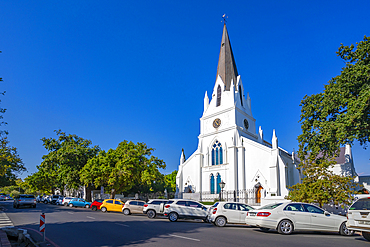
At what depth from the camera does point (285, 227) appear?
10.9m

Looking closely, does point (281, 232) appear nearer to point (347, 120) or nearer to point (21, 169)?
point (347, 120)

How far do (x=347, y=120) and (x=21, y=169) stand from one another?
34.1 m

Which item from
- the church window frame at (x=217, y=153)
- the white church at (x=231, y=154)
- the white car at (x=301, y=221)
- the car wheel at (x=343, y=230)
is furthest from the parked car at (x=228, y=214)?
the church window frame at (x=217, y=153)

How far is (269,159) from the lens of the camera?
32.1 meters

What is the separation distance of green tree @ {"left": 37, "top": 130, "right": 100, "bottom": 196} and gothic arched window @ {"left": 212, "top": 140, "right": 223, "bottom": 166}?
19.3 metres

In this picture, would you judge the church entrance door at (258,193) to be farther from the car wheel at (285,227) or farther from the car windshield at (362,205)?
the car windshield at (362,205)

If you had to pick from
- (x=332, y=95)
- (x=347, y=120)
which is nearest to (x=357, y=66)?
(x=332, y=95)

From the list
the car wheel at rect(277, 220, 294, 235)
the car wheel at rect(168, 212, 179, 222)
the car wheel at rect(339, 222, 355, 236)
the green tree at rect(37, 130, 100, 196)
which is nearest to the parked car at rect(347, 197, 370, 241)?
the car wheel at rect(339, 222, 355, 236)

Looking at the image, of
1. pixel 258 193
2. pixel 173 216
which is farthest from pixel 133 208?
pixel 258 193

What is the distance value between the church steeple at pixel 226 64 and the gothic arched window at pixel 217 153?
8.66 meters

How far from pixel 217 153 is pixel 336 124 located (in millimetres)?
20345

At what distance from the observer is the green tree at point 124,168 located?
30.8 metres

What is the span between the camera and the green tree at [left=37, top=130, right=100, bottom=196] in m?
38.8

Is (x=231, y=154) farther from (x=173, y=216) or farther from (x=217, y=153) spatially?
(x=173, y=216)
